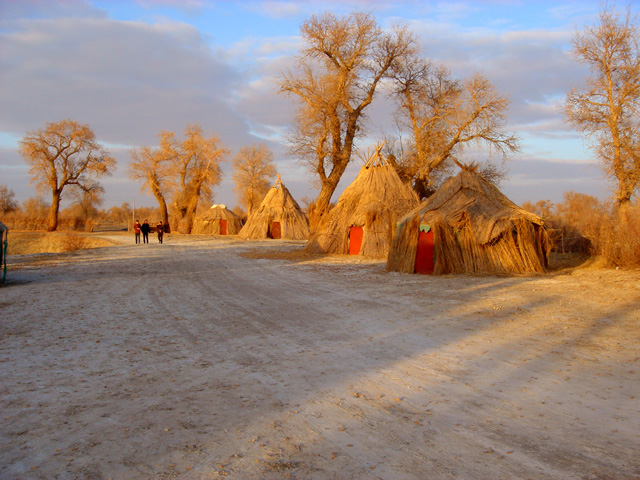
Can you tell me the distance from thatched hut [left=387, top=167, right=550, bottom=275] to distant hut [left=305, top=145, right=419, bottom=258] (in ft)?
15.5

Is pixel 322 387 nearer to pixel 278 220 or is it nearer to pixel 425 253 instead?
pixel 425 253

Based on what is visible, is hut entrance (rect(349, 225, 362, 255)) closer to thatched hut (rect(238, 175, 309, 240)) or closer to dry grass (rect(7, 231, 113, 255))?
thatched hut (rect(238, 175, 309, 240))

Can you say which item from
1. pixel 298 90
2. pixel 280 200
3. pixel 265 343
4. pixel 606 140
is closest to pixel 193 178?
pixel 280 200

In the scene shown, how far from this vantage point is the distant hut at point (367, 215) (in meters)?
20.2

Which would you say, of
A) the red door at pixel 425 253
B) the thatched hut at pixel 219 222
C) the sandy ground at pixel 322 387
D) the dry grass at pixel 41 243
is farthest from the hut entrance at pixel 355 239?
the thatched hut at pixel 219 222

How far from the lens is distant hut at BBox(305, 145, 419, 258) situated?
20188mm

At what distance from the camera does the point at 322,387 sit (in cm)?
491

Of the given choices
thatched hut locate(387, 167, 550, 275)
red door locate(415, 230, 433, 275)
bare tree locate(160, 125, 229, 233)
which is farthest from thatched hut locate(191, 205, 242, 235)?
red door locate(415, 230, 433, 275)

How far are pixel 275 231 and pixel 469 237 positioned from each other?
24.7m

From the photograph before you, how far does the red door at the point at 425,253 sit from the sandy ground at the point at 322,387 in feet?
13.9

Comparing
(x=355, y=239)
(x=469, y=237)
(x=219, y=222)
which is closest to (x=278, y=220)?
(x=219, y=222)

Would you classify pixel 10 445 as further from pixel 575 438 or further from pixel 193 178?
pixel 193 178

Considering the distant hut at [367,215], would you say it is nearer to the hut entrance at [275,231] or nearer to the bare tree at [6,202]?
the hut entrance at [275,231]

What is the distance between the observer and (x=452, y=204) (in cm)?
1491
